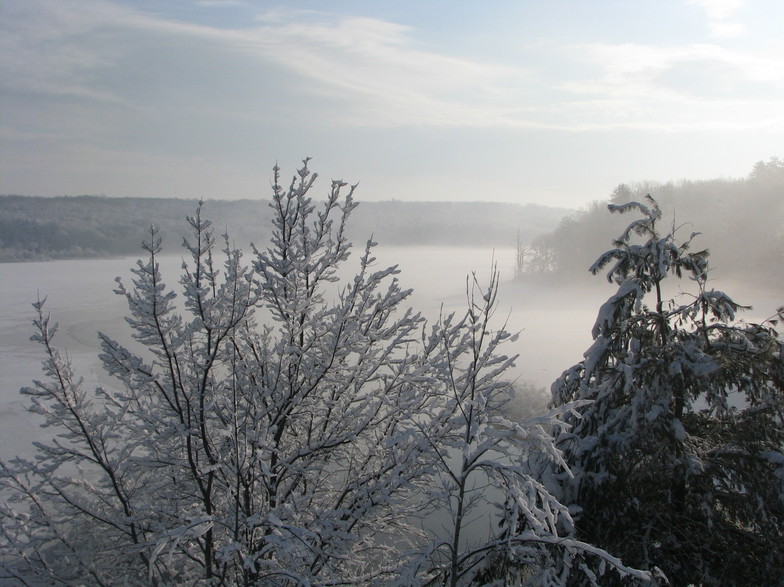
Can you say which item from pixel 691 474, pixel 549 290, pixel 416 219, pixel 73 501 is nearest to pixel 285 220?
pixel 73 501

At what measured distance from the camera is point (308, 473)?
5977 millimetres

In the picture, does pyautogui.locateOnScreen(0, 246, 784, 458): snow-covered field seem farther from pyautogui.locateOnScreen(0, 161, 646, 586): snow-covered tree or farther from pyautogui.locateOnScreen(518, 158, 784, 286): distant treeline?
pyautogui.locateOnScreen(518, 158, 784, 286): distant treeline

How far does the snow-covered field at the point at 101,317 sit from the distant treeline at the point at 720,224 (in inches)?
114

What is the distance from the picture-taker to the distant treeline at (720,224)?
47.4 m

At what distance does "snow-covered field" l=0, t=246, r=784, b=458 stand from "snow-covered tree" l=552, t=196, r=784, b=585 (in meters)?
1.81

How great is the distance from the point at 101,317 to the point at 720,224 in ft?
181

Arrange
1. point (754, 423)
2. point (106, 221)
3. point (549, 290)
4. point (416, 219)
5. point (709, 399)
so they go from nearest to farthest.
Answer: point (754, 423) → point (709, 399) → point (549, 290) → point (106, 221) → point (416, 219)

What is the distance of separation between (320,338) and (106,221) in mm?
120392

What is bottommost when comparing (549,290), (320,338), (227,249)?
(549,290)

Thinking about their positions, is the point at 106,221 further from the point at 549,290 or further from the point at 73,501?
the point at 73,501

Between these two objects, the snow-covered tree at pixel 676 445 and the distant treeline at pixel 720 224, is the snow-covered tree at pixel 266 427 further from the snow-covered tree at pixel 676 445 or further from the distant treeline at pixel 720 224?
the distant treeline at pixel 720 224

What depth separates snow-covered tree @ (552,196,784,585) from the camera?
5582mm

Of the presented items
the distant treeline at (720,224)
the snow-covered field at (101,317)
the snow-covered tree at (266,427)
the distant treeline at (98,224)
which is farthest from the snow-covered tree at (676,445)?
the distant treeline at (98,224)

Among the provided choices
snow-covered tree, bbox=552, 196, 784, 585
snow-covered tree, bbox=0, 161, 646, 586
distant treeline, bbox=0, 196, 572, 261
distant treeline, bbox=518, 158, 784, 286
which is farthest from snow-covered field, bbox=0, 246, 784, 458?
distant treeline, bbox=0, 196, 572, 261
